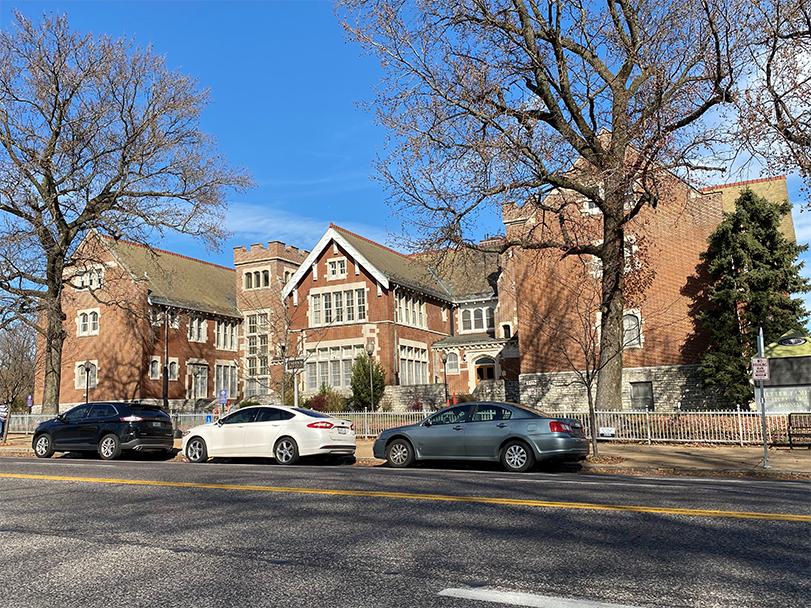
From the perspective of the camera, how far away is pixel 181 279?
49594 millimetres

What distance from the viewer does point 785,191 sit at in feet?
114

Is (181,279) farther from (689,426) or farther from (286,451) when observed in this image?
(689,426)

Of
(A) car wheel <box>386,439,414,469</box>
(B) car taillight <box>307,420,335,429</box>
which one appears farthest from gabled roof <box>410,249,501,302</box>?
(A) car wheel <box>386,439,414,469</box>

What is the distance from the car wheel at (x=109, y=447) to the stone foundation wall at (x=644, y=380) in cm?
1790

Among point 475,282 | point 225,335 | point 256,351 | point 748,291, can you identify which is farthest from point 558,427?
point 225,335

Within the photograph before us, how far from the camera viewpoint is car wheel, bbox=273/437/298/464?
17.5 m

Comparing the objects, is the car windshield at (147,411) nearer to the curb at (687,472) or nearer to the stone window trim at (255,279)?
the curb at (687,472)

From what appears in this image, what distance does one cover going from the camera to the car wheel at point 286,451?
57.3 feet

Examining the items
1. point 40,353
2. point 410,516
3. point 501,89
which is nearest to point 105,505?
point 410,516

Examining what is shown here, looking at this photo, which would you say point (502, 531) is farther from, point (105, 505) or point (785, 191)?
point (785, 191)

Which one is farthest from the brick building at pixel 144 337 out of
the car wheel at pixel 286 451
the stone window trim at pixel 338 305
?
the car wheel at pixel 286 451

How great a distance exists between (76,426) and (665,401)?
76.8 feet

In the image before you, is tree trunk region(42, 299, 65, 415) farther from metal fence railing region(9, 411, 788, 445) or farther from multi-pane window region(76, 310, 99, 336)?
metal fence railing region(9, 411, 788, 445)

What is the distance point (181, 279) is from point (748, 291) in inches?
1415
